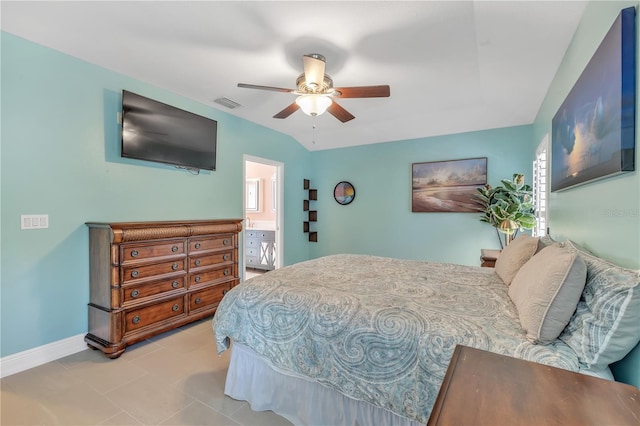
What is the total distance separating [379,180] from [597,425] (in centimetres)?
436

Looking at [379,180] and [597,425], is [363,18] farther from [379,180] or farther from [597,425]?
[379,180]

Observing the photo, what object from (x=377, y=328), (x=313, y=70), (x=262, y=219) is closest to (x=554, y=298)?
(x=377, y=328)

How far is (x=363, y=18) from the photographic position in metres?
1.96

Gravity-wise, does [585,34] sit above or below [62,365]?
above

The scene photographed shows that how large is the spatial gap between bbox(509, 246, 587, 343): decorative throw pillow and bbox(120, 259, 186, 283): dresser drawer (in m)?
2.81

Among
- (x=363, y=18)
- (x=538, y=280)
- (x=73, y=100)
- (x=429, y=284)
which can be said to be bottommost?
(x=429, y=284)

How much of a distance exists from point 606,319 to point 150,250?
3042mm

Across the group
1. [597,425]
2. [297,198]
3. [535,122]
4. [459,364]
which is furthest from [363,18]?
[297,198]

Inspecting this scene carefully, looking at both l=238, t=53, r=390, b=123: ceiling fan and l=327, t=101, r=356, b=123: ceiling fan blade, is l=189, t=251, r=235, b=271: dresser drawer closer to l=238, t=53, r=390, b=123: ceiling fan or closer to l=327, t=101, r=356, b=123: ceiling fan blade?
l=238, t=53, r=390, b=123: ceiling fan

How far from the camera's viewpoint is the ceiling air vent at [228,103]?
11.2 feet

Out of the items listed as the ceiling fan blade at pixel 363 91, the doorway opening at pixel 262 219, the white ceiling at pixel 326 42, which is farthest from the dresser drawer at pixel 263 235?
the ceiling fan blade at pixel 363 91

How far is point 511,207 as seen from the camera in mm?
3215

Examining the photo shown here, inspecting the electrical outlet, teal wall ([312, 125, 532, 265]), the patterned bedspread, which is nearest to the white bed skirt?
the patterned bedspread

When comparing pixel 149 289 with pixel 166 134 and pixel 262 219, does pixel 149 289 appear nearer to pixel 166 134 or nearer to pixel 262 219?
pixel 166 134
